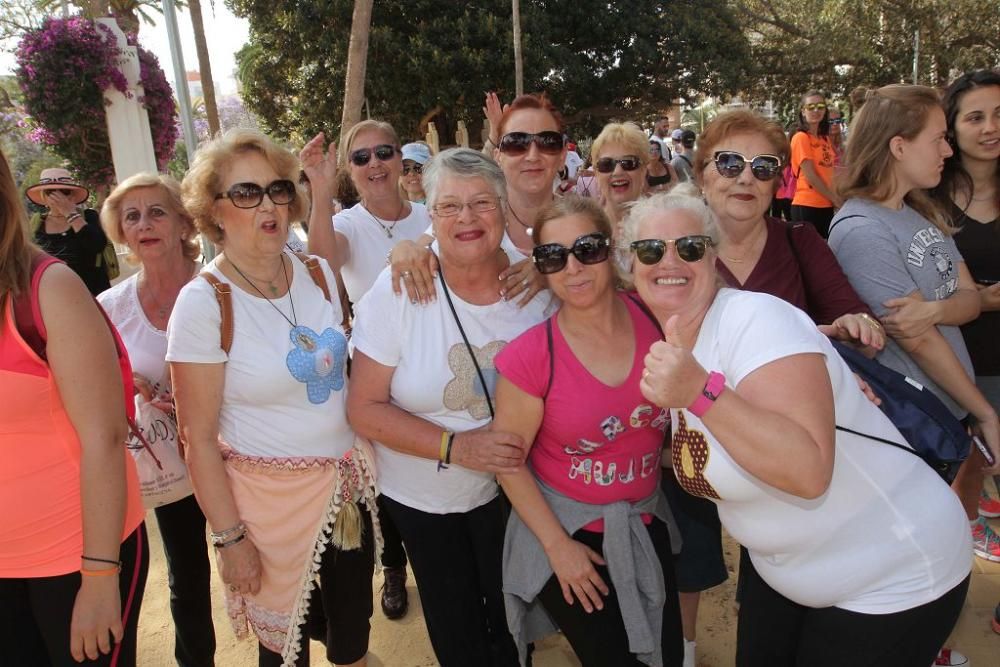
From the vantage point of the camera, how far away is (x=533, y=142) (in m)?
2.98

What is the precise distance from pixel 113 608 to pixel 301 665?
0.92 m

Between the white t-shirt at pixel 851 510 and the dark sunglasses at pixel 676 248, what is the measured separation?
18 cm

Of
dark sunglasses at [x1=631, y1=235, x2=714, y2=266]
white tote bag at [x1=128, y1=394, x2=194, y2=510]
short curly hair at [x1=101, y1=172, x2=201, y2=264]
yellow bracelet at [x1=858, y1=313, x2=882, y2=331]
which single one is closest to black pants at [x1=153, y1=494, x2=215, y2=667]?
white tote bag at [x1=128, y1=394, x2=194, y2=510]

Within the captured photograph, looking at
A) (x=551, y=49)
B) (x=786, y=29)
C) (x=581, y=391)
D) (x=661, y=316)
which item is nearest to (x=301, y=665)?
(x=581, y=391)

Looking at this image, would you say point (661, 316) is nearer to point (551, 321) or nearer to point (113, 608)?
point (551, 321)

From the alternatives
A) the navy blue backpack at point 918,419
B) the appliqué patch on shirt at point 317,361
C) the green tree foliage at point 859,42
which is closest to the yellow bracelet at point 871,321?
the navy blue backpack at point 918,419

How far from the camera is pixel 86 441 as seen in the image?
171cm

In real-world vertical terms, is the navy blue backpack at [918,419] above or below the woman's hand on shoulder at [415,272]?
below

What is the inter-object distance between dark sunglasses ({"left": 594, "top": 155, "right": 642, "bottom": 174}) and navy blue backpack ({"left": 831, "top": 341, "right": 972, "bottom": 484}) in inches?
65.9

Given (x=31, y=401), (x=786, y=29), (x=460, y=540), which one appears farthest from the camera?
(x=786, y=29)

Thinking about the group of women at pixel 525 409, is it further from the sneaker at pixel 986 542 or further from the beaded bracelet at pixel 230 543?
the sneaker at pixel 986 542

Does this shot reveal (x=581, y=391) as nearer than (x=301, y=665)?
Yes

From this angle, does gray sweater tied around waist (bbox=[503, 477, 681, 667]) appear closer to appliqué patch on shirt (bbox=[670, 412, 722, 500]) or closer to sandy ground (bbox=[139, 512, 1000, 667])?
appliqué patch on shirt (bbox=[670, 412, 722, 500])

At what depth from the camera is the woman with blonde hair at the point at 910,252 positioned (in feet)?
7.87
